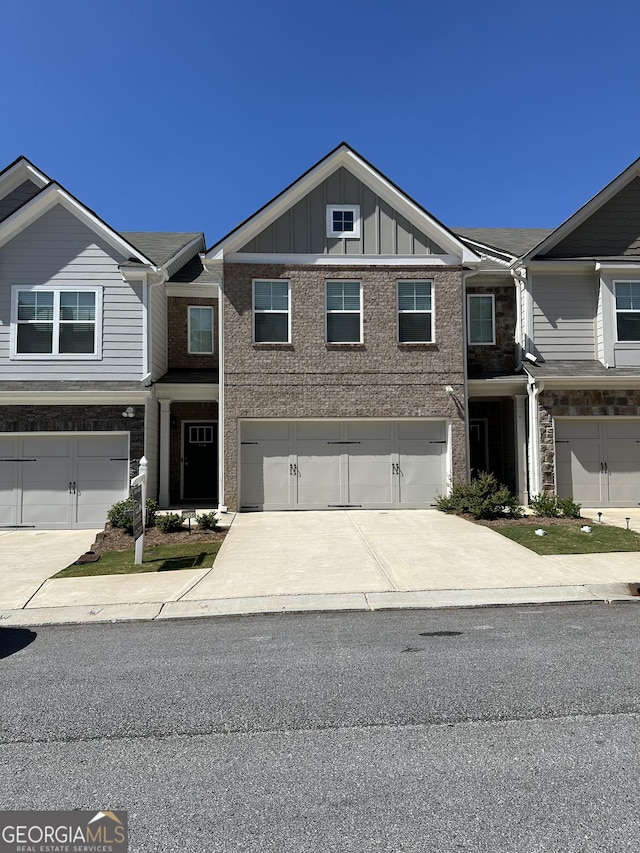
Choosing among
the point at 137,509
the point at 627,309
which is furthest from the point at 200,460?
the point at 627,309

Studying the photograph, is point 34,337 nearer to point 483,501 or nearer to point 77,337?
point 77,337

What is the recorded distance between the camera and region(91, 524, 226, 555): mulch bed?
1130 cm

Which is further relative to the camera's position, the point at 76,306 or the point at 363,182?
the point at 363,182

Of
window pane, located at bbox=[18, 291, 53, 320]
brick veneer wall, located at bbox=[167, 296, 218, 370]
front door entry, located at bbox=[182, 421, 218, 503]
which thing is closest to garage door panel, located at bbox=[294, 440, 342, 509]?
front door entry, located at bbox=[182, 421, 218, 503]

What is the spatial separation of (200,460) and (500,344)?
9.66 m

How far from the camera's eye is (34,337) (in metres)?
15.0

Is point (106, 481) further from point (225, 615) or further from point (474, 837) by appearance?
point (474, 837)

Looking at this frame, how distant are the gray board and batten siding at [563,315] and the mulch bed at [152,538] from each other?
10470mm

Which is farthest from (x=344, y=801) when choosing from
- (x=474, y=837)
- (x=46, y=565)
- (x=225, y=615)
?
(x=46, y=565)

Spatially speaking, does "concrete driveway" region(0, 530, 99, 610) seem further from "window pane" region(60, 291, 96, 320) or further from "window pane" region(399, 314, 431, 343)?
"window pane" region(399, 314, 431, 343)

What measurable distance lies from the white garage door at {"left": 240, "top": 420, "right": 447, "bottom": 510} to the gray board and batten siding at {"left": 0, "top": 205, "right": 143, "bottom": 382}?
3.84m

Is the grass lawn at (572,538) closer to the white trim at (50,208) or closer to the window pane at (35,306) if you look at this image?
the white trim at (50,208)

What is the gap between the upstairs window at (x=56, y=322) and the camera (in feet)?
49.2

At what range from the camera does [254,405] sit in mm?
15070
